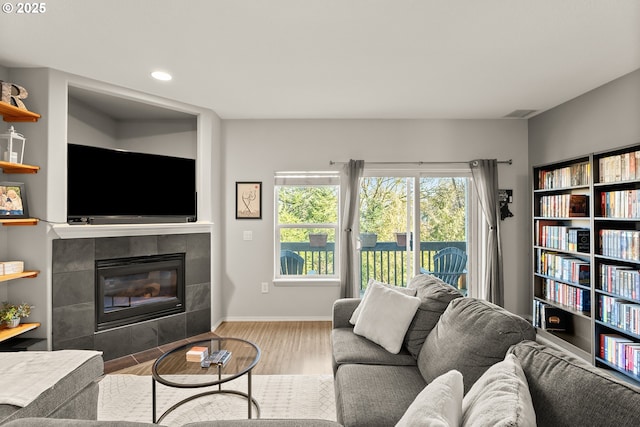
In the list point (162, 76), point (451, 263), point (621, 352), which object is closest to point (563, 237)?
point (621, 352)

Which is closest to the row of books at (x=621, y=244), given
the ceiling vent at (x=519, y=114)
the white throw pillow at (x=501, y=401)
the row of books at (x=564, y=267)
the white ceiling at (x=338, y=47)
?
the row of books at (x=564, y=267)

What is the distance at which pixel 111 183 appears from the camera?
122 inches

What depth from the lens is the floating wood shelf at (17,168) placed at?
7.94 feet

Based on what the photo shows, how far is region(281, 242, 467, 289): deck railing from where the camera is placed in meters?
4.20

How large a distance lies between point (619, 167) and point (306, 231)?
10.3ft

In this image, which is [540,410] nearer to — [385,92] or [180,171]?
[385,92]

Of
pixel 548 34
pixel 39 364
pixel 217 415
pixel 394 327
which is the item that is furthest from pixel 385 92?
pixel 39 364

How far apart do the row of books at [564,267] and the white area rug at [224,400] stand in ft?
8.37

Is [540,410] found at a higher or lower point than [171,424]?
higher

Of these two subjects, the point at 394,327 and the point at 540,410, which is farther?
the point at 394,327

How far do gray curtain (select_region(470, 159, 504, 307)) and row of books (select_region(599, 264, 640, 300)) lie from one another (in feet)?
3.70

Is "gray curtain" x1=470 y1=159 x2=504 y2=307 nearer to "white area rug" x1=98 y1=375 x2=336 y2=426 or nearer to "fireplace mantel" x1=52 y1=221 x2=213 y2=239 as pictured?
"white area rug" x1=98 y1=375 x2=336 y2=426

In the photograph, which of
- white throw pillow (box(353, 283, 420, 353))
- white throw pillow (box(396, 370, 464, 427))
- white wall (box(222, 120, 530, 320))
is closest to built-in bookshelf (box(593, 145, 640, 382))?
white wall (box(222, 120, 530, 320))

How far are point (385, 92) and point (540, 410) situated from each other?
112 inches
